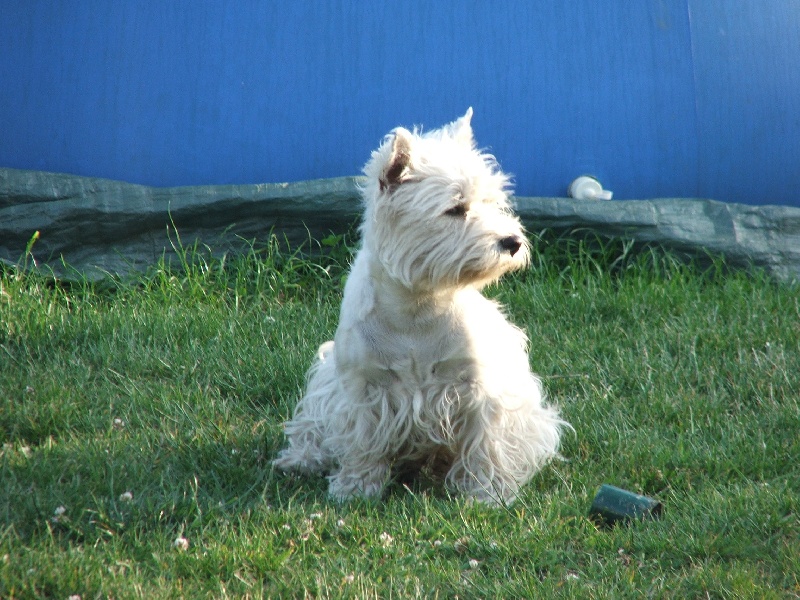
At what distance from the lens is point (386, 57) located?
6.42 metres

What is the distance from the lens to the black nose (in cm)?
379

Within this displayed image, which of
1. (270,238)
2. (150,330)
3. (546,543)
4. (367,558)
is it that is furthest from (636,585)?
(270,238)

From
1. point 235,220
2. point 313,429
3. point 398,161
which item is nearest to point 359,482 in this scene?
point 313,429

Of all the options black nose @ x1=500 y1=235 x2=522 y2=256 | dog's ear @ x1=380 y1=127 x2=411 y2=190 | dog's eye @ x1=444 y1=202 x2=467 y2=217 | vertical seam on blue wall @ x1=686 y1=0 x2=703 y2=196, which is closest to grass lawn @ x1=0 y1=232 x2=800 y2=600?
vertical seam on blue wall @ x1=686 y1=0 x2=703 y2=196

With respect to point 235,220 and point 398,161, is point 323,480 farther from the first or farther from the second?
point 235,220

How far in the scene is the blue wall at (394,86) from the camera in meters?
6.27

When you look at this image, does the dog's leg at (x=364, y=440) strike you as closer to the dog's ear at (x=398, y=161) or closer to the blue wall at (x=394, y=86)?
the dog's ear at (x=398, y=161)

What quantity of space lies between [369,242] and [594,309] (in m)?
2.28

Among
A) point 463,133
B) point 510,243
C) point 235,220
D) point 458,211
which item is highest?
point 463,133

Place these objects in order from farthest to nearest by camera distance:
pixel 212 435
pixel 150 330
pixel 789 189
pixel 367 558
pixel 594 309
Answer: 1. pixel 789 189
2. pixel 594 309
3. pixel 150 330
4. pixel 212 435
5. pixel 367 558

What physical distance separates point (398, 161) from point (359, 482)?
1.38 m

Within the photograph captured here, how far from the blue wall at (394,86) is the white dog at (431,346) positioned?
2432mm

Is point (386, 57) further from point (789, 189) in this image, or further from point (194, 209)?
point (789, 189)

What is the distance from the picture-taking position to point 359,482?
13.6 feet
